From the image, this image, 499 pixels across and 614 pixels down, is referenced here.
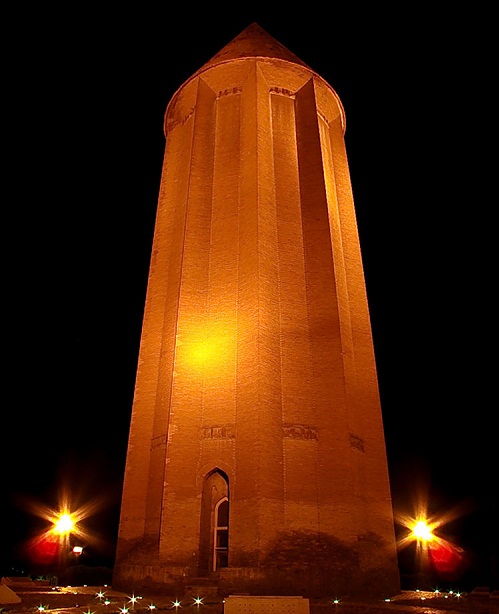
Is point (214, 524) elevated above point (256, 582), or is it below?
above

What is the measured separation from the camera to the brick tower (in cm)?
1031

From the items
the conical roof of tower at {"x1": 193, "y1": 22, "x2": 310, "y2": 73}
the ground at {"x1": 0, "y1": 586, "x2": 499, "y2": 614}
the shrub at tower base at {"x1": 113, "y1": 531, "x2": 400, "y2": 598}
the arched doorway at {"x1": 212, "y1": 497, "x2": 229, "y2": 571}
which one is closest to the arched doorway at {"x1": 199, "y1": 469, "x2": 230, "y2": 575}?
the arched doorway at {"x1": 212, "y1": 497, "x2": 229, "y2": 571}

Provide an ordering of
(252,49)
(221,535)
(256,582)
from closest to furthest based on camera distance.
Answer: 1. (256,582)
2. (221,535)
3. (252,49)

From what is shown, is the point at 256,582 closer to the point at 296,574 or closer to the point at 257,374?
the point at 296,574

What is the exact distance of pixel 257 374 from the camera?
11.0m

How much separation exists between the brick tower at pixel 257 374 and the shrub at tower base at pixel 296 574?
30mm

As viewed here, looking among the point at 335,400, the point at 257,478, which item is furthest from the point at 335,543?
the point at 335,400

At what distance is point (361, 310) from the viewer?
14.1 m

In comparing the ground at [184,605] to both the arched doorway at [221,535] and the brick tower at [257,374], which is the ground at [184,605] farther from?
the arched doorway at [221,535]

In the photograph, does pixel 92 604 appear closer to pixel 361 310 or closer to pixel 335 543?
pixel 335 543

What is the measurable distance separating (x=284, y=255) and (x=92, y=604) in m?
7.95

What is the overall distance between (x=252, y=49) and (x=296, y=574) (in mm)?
13869

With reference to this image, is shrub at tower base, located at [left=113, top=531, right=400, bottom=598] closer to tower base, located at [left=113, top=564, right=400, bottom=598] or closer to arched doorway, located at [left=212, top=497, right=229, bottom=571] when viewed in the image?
tower base, located at [left=113, top=564, right=400, bottom=598]

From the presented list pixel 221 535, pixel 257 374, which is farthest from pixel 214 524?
pixel 257 374
